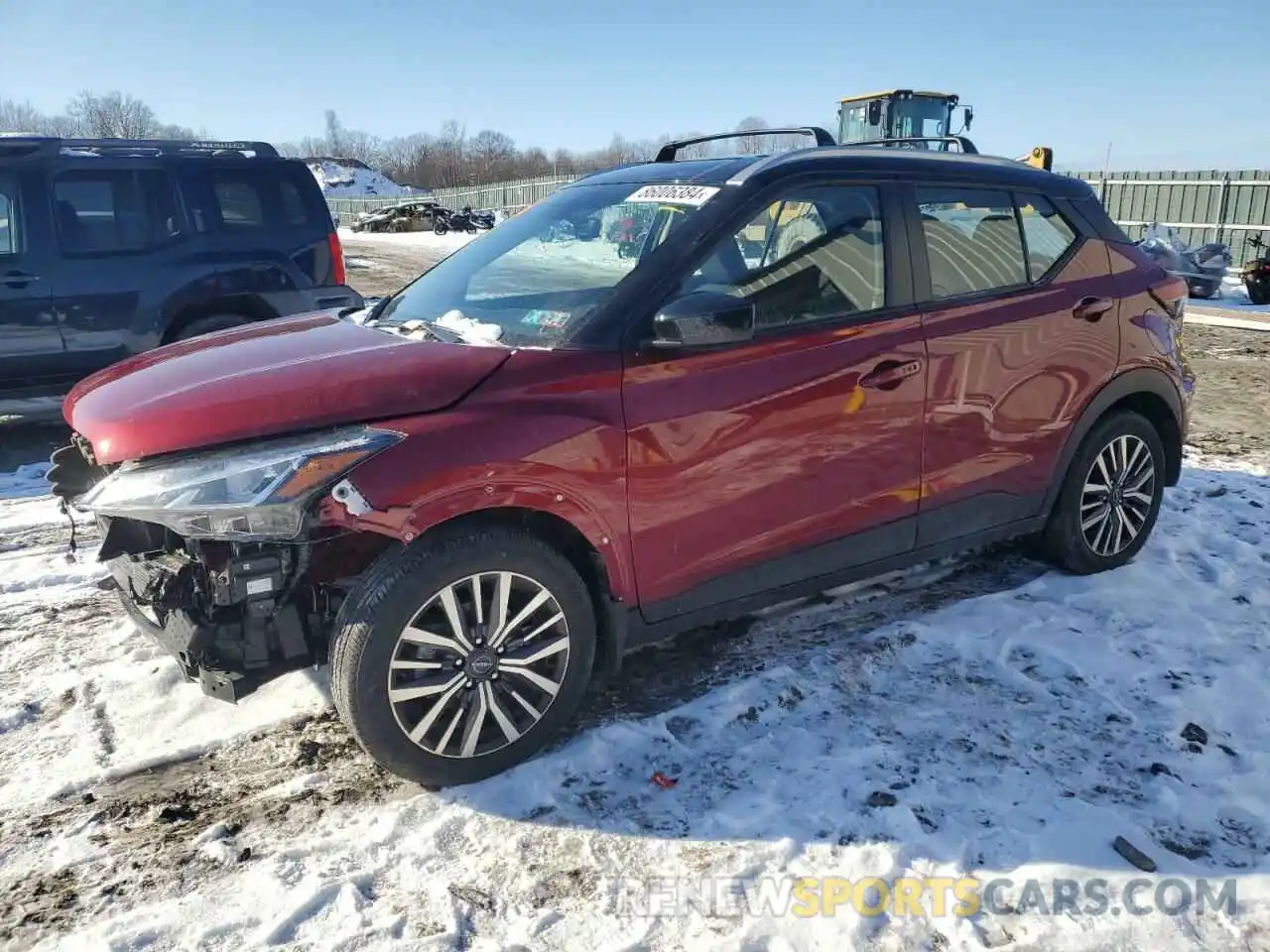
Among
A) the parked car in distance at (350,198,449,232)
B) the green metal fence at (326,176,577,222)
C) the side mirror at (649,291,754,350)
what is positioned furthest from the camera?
the green metal fence at (326,176,577,222)

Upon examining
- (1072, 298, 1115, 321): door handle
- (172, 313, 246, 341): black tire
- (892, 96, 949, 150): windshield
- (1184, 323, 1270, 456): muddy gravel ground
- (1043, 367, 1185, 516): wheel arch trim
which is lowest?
(1184, 323, 1270, 456): muddy gravel ground

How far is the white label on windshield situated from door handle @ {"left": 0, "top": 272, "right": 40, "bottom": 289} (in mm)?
4845

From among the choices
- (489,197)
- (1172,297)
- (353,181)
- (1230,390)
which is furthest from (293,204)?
(353,181)

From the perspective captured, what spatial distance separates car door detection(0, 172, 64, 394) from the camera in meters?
6.12

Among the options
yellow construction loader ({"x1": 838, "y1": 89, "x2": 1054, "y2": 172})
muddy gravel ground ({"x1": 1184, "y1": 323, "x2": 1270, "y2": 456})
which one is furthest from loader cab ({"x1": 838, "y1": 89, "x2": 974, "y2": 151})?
muddy gravel ground ({"x1": 1184, "y1": 323, "x2": 1270, "y2": 456})

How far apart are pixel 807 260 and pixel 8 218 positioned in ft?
18.7

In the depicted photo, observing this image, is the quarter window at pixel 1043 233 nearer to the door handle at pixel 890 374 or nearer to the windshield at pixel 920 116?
the door handle at pixel 890 374

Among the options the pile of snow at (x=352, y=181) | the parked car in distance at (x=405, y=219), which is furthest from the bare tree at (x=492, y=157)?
the parked car in distance at (x=405, y=219)

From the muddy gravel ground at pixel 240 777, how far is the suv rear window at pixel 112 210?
262cm

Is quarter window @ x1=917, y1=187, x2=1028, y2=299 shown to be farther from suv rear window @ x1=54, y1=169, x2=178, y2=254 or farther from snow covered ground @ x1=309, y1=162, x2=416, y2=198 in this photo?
snow covered ground @ x1=309, y1=162, x2=416, y2=198

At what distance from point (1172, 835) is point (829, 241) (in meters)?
2.21

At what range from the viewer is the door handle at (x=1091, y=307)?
3.93m

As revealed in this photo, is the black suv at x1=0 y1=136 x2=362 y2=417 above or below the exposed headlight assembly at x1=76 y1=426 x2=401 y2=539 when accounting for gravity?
above

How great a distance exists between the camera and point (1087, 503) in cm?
419
